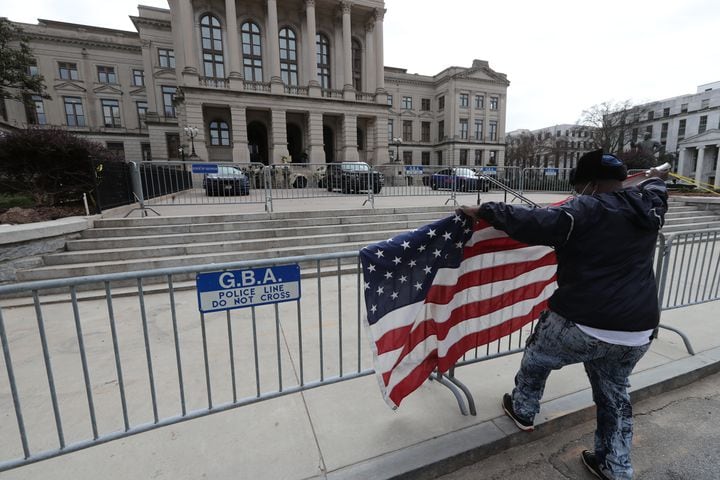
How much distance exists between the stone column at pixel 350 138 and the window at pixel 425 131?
25.6 m

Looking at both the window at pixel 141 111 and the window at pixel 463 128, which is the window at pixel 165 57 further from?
the window at pixel 463 128

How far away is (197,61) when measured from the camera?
3359 cm

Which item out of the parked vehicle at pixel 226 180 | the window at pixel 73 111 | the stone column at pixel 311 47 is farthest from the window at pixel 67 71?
the parked vehicle at pixel 226 180

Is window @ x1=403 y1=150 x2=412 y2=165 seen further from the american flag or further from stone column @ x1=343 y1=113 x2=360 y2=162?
the american flag

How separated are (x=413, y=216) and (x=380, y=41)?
117ft

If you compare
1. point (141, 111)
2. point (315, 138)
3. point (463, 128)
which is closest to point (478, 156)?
point (463, 128)

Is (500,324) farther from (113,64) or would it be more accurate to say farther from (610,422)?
(113,64)

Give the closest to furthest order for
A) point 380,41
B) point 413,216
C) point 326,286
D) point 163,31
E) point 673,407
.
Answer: point 673,407 < point 326,286 < point 413,216 < point 380,41 < point 163,31

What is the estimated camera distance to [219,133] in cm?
3556

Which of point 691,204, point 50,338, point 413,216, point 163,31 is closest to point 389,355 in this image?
point 50,338

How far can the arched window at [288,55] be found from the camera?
37.0 metres

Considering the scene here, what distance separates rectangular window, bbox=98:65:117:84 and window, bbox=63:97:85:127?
3704mm

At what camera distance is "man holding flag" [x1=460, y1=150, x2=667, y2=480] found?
1.95m

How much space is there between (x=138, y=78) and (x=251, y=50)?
19081 mm
